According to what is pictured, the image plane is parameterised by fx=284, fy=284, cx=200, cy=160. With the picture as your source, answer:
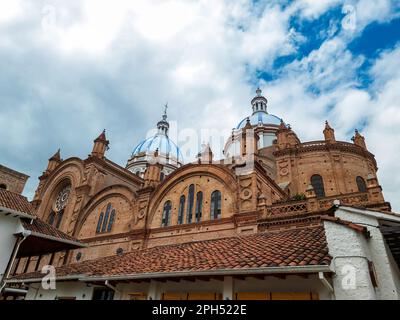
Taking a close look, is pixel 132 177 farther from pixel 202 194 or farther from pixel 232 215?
pixel 232 215

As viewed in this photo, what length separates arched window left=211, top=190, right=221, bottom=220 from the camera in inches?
787

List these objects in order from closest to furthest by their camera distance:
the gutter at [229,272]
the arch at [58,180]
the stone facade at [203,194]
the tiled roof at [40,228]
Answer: the gutter at [229,272], the tiled roof at [40,228], the stone facade at [203,194], the arch at [58,180]

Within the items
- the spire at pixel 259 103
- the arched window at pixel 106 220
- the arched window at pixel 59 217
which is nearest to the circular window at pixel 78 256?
the arched window at pixel 106 220

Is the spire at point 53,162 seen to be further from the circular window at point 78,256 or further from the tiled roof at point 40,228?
the tiled roof at point 40,228

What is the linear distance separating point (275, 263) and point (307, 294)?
3.96 feet

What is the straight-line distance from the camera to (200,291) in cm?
903

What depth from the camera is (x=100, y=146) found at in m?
33.9

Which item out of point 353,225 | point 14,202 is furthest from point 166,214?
point 353,225

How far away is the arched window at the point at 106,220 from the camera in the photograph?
86.7ft

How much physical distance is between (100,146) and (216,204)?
1940cm

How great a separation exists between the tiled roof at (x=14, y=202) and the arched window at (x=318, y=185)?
72.2 feet

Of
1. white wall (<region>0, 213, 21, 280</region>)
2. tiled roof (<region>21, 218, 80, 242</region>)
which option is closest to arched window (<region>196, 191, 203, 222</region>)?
tiled roof (<region>21, 218, 80, 242</region>)
